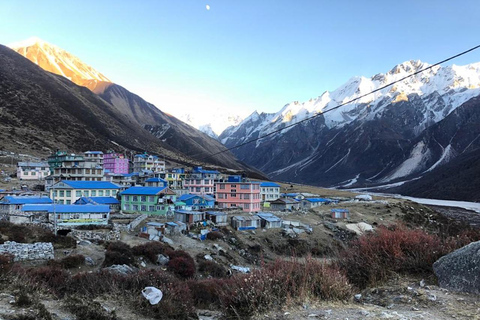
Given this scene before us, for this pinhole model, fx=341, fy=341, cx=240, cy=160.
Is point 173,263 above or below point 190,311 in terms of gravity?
below

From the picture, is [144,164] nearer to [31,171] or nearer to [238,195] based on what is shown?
[31,171]

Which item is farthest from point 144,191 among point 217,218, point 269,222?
point 269,222

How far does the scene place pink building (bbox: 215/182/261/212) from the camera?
61.6m

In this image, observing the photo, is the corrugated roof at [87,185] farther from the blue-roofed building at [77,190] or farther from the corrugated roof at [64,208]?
the corrugated roof at [64,208]

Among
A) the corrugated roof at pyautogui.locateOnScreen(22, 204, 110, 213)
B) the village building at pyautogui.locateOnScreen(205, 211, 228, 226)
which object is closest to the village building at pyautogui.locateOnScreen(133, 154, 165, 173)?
the village building at pyautogui.locateOnScreen(205, 211, 228, 226)

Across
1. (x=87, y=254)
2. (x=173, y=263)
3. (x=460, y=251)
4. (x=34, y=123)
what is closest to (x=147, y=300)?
(x=460, y=251)

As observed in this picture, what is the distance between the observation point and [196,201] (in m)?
57.2

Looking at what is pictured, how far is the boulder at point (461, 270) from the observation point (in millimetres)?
7749

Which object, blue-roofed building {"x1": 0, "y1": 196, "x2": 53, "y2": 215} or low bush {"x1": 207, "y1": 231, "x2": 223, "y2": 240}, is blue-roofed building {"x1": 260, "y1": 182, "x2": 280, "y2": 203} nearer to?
low bush {"x1": 207, "y1": 231, "x2": 223, "y2": 240}

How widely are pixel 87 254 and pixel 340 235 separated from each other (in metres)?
36.3

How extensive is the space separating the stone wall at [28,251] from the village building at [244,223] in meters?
26.1

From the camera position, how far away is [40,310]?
9.45m

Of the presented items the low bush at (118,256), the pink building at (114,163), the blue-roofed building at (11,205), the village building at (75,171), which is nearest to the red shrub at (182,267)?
the low bush at (118,256)

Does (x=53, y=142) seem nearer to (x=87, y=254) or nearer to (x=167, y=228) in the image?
(x=167, y=228)
